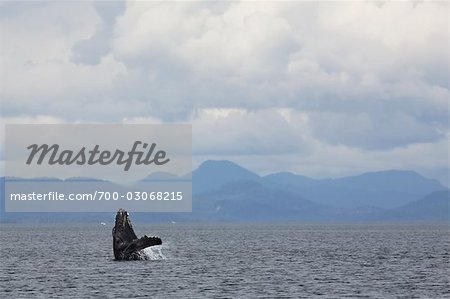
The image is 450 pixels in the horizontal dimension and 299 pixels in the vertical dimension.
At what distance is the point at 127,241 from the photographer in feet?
352

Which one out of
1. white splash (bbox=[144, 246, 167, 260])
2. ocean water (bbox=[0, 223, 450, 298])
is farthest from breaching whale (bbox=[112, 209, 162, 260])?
white splash (bbox=[144, 246, 167, 260])

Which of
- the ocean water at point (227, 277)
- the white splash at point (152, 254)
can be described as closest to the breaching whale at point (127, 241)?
the ocean water at point (227, 277)

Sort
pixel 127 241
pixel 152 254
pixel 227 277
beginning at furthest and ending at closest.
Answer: pixel 152 254, pixel 127 241, pixel 227 277

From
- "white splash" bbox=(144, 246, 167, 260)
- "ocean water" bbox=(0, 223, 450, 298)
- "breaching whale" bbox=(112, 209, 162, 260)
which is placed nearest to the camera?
"ocean water" bbox=(0, 223, 450, 298)

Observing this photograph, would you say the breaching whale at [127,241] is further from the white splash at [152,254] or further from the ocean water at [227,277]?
the white splash at [152,254]

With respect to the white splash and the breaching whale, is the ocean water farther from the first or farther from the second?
the breaching whale

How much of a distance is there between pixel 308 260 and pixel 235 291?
42777 millimetres

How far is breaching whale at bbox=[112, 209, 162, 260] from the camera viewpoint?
337ft

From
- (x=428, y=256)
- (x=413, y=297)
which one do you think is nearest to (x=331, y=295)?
(x=413, y=297)

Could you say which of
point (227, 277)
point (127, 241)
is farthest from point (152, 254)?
point (227, 277)

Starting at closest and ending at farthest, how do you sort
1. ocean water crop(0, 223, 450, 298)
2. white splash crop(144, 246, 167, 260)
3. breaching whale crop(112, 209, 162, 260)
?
ocean water crop(0, 223, 450, 298) → breaching whale crop(112, 209, 162, 260) → white splash crop(144, 246, 167, 260)

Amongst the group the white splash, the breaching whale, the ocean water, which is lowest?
the ocean water

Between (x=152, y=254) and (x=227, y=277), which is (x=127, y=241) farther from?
(x=227, y=277)

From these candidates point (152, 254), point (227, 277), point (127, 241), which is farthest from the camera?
point (152, 254)
